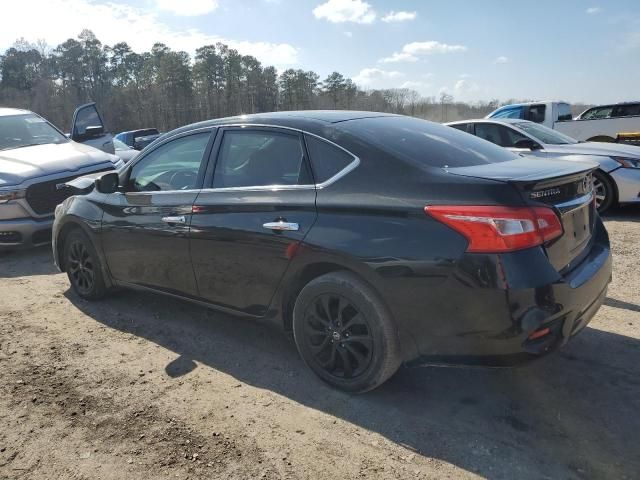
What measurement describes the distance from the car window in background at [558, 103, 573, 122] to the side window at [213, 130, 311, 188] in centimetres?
1278

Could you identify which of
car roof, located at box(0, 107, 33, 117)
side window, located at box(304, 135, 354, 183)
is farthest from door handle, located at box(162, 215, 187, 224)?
car roof, located at box(0, 107, 33, 117)

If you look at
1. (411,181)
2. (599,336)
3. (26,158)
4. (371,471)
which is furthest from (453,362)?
(26,158)

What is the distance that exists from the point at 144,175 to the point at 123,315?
128 centimetres

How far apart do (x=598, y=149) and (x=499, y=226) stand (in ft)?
21.8

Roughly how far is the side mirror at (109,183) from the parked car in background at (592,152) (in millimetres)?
6065

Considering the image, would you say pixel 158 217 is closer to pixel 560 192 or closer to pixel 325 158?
pixel 325 158

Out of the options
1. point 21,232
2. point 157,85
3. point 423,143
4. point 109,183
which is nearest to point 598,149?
point 423,143

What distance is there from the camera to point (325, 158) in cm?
307

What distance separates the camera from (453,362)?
259 centimetres

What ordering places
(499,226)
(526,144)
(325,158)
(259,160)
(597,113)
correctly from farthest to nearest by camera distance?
(597,113), (526,144), (259,160), (325,158), (499,226)

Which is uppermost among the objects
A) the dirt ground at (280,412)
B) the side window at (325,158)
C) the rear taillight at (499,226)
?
the side window at (325,158)

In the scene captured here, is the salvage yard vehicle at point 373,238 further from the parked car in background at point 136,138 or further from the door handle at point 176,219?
the parked car in background at point 136,138

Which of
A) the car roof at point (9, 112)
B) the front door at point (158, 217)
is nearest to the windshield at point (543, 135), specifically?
the front door at point (158, 217)

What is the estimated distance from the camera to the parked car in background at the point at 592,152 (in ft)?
24.5
